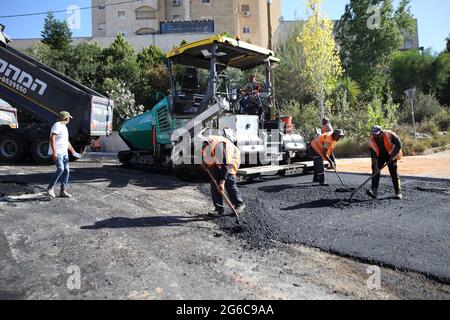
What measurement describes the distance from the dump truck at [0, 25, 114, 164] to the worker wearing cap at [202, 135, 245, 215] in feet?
19.8

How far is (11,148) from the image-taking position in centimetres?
1114

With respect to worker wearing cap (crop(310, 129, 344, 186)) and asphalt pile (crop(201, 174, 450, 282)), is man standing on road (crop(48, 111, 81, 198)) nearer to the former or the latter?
asphalt pile (crop(201, 174, 450, 282))

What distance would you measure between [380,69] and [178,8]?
22.2 m

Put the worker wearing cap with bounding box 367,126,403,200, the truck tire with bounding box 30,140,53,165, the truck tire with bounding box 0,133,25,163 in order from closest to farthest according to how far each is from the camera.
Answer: the worker wearing cap with bounding box 367,126,403,200, the truck tire with bounding box 30,140,53,165, the truck tire with bounding box 0,133,25,163

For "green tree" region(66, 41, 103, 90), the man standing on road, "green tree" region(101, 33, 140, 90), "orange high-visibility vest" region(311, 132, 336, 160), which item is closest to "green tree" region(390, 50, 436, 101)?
"green tree" region(101, 33, 140, 90)

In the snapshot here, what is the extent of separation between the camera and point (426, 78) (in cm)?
2544

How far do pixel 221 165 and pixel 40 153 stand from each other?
24.6 feet

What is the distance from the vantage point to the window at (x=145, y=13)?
37969 millimetres

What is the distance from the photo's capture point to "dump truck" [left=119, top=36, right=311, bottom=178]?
751 cm

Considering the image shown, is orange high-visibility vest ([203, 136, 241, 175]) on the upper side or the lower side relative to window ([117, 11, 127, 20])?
lower

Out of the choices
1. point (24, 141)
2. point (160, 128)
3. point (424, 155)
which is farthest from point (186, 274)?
point (424, 155)

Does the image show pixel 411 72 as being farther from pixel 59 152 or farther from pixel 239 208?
pixel 59 152

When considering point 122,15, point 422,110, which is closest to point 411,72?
point 422,110
